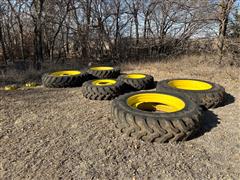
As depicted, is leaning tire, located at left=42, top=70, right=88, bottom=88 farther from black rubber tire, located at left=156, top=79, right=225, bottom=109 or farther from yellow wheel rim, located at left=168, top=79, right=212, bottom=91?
black rubber tire, located at left=156, top=79, right=225, bottom=109

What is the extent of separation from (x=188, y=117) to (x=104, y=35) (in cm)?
888

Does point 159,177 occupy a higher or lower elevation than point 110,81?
lower

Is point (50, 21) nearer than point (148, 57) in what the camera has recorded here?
Yes

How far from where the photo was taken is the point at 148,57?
10.8 m

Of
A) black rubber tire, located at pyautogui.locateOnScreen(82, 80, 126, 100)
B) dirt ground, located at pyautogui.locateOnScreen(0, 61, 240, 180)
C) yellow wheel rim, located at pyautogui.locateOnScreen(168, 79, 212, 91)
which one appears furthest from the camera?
yellow wheel rim, located at pyautogui.locateOnScreen(168, 79, 212, 91)

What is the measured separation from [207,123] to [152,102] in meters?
0.92

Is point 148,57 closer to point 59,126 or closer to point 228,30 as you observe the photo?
point 228,30

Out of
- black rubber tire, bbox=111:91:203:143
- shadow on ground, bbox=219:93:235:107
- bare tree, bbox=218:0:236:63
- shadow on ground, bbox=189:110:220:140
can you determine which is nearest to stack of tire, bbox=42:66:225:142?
black rubber tire, bbox=111:91:203:143

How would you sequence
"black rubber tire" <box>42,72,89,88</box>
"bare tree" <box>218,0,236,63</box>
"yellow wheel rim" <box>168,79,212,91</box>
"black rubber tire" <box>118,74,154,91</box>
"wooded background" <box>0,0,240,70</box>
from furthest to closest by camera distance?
"wooded background" <box>0,0,240,70</box> → "bare tree" <box>218,0,236,63</box> → "black rubber tire" <box>42,72,89,88</box> → "black rubber tire" <box>118,74,154,91</box> → "yellow wheel rim" <box>168,79,212,91</box>

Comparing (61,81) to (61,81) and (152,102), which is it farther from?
(152,102)

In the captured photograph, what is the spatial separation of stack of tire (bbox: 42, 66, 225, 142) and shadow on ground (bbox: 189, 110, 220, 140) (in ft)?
0.49

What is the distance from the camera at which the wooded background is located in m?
9.52

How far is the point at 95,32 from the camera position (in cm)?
1114

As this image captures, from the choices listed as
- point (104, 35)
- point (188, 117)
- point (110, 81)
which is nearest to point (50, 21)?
point (104, 35)
